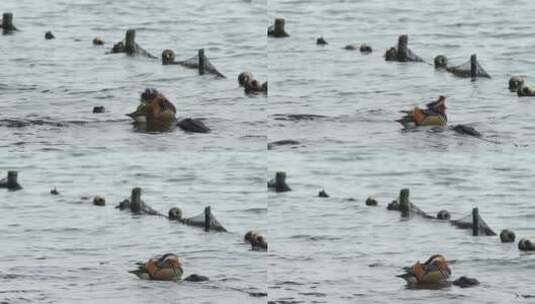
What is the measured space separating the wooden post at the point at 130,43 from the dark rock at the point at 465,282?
51.5ft

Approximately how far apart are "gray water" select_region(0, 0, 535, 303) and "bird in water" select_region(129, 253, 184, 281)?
0.21 metres

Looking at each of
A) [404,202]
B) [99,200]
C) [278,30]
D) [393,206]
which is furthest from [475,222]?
[278,30]

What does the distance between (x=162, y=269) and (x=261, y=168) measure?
22.7 ft

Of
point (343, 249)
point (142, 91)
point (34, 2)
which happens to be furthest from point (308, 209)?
point (34, 2)

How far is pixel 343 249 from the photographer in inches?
1364

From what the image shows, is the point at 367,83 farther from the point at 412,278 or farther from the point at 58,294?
the point at 58,294

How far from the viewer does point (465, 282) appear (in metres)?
32.5

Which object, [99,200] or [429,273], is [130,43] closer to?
[99,200]

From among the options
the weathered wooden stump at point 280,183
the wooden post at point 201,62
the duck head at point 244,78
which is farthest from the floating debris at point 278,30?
the weathered wooden stump at point 280,183

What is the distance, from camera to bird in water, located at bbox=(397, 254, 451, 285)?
31.8 metres

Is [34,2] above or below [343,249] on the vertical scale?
above

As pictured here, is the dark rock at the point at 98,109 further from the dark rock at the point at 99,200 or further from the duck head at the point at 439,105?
the duck head at the point at 439,105

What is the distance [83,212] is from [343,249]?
6.86m

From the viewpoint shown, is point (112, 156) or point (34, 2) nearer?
point (112, 156)
